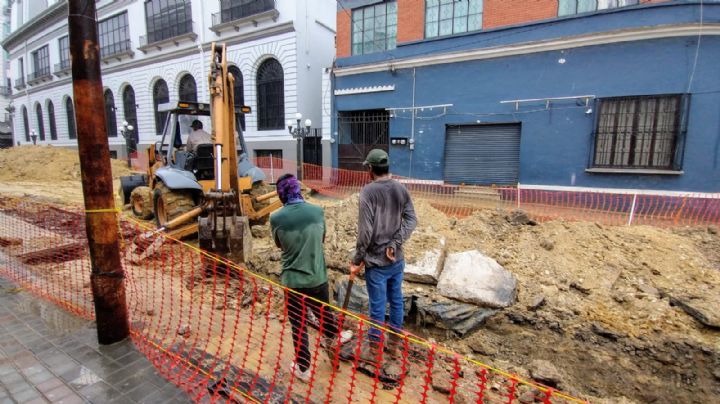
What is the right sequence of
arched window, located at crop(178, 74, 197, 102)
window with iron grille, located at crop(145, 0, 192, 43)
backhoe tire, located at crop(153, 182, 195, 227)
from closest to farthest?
1. backhoe tire, located at crop(153, 182, 195, 227)
2. window with iron grille, located at crop(145, 0, 192, 43)
3. arched window, located at crop(178, 74, 197, 102)

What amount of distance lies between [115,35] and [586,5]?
26.5 meters

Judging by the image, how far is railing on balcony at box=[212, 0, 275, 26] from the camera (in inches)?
649

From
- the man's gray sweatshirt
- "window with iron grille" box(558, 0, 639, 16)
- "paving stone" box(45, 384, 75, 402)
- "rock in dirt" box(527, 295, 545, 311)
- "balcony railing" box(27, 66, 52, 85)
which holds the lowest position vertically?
"rock in dirt" box(527, 295, 545, 311)

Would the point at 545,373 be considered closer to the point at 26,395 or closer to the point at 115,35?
the point at 26,395

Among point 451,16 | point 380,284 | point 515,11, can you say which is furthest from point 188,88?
point 380,284

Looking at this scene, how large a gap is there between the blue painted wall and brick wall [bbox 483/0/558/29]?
1.55ft

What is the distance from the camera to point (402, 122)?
1296cm

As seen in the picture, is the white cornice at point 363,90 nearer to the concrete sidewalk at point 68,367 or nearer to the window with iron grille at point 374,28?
the window with iron grille at point 374,28

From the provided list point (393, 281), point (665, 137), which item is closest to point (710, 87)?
point (665, 137)

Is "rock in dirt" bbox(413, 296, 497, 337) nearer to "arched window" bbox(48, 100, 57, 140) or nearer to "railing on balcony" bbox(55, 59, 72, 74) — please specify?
"railing on balcony" bbox(55, 59, 72, 74)

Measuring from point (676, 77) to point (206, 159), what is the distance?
11231 mm

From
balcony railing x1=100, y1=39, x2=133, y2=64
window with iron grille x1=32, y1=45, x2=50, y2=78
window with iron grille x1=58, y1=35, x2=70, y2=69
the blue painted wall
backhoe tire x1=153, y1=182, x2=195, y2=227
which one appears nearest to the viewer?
backhoe tire x1=153, y1=182, x2=195, y2=227

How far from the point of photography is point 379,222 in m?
3.16

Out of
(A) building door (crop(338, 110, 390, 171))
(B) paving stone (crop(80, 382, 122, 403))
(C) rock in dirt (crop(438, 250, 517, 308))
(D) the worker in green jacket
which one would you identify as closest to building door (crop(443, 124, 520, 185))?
(A) building door (crop(338, 110, 390, 171))
